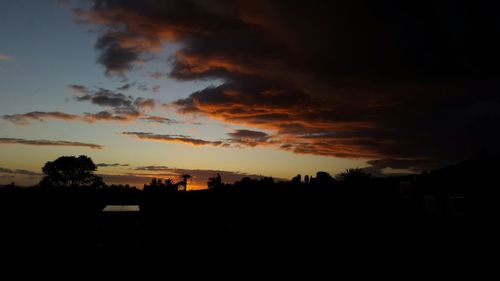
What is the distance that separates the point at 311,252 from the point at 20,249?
390 inches

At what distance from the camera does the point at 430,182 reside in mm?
19422

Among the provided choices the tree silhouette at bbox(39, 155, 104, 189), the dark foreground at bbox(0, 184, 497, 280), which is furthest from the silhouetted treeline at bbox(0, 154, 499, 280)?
the tree silhouette at bbox(39, 155, 104, 189)

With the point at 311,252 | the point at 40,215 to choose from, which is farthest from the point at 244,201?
the point at 311,252

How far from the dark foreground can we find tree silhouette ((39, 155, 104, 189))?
126ft

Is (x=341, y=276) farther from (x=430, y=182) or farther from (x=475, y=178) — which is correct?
(x=430, y=182)

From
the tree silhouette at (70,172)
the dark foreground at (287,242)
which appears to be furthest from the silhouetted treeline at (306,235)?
the tree silhouette at (70,172)

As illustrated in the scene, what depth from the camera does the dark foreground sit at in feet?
35.9

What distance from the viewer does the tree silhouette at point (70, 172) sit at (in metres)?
63.2

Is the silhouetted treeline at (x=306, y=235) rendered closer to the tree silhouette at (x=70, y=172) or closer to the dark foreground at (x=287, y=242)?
the dark foreground at (x=287, y=242)

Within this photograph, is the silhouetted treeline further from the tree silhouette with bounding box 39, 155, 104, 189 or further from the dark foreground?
the tree silhouette with bounding box 39, 155, 104, 189

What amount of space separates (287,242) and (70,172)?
186 ft

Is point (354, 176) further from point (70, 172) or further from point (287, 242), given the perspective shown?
point (70, 172)

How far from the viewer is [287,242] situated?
15.9m

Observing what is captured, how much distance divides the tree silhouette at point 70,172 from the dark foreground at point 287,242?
3828 centimetres
